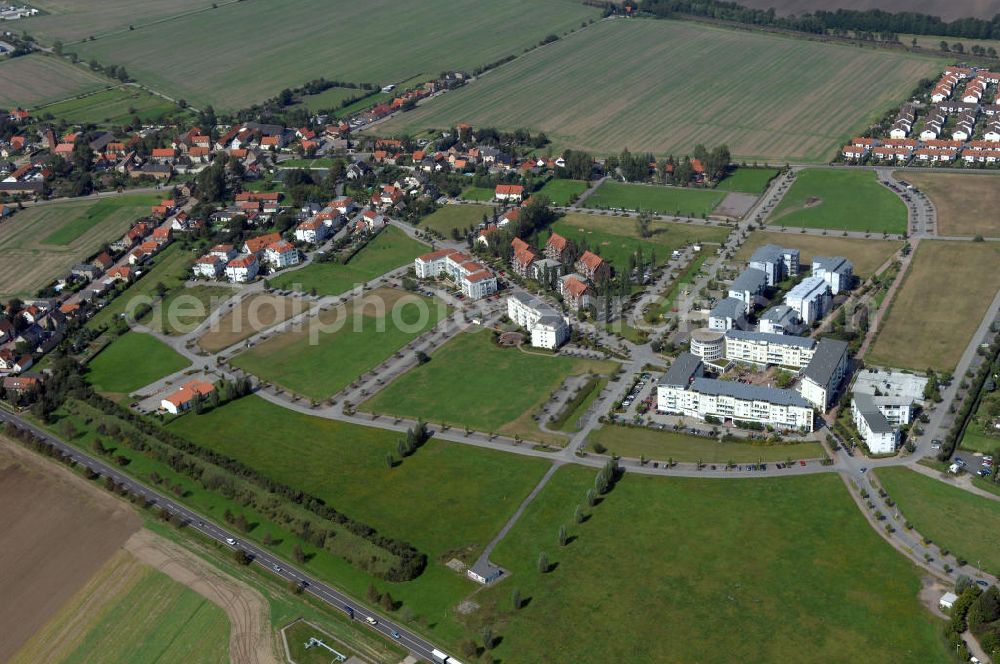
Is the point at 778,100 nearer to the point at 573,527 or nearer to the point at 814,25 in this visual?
the point at 814,25

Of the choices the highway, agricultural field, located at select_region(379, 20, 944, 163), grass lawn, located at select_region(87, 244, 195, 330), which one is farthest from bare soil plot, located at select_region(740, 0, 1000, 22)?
the highway

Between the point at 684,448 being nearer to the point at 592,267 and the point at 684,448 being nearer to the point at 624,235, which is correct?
the point at 592,267

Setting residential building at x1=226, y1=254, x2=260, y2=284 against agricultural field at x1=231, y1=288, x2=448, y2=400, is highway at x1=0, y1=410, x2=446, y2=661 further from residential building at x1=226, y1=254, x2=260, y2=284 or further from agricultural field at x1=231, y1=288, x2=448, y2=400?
residential building at x1=226, y1=254, x2=260, y2=284

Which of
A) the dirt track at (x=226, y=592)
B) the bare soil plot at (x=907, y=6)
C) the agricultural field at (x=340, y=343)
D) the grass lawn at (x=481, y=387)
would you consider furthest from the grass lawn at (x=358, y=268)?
the bare soil plot at (x=907, y=6)

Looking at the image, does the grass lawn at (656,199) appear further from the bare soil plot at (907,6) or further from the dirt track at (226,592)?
the bare soil plot at (907,6)

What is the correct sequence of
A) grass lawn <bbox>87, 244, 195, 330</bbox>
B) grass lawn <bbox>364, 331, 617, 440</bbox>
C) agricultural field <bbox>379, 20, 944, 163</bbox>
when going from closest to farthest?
grass lawn <bbox>364, 331, 617, 440</bbox> < grass lawn <bbox>87, 244, 195, 330</bbox> < agricultural field <bbox>379, 20, 944, 163</bbox>
